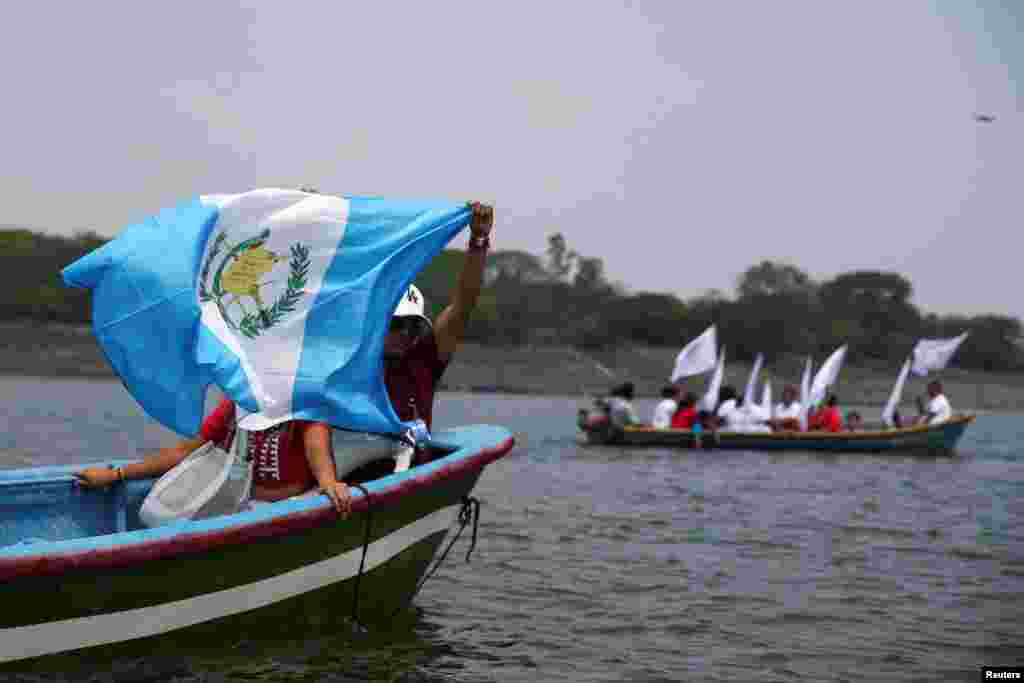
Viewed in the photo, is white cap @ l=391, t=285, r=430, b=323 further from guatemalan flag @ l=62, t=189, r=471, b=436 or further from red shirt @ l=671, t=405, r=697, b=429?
red shirt @ l=671, t=405, r=697, b=429

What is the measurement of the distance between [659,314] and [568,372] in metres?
28.1

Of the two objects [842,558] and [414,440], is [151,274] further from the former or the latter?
[842,558]

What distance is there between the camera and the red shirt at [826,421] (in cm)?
2803

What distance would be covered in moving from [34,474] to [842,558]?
281 inches

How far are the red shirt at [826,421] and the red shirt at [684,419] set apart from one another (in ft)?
10.3

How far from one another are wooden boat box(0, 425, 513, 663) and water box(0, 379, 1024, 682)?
0.22m

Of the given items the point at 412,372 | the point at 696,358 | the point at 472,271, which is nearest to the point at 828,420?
the point at 696,358

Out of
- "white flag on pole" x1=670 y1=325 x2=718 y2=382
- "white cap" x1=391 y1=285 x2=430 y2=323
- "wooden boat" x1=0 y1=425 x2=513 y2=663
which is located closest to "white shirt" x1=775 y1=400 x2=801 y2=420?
"white flag on pole" x1=670 y1=325 x2=718 y2=382

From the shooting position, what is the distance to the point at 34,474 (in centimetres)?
765

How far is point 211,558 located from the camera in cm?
645

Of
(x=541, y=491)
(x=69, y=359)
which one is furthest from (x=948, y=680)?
(x=69, y=359)

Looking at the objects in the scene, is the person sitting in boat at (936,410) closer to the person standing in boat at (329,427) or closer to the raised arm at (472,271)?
the person standing in boat at (329,427)

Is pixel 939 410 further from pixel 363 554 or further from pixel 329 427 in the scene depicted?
pixel 329 427

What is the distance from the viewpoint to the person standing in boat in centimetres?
700
